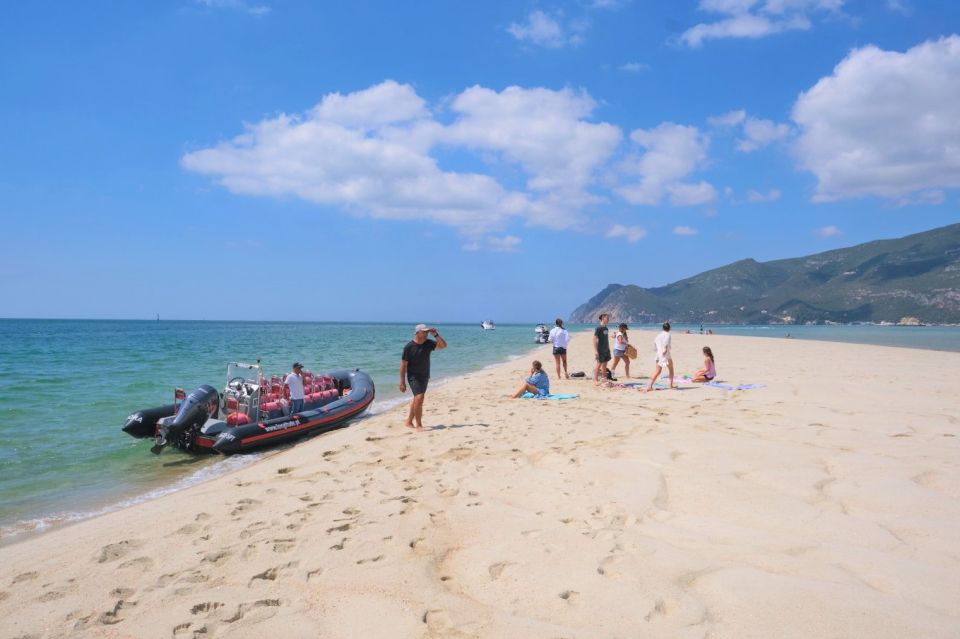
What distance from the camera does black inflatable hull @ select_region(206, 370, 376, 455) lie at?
8.42 metres

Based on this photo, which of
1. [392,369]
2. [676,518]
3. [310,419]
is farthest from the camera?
[392,369]

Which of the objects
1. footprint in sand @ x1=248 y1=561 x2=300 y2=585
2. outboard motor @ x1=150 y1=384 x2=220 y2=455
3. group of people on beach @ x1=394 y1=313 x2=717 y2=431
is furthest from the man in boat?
footprint in sand @ x1=248 y1=561 x2=300 y2=585

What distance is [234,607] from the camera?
2.85 m

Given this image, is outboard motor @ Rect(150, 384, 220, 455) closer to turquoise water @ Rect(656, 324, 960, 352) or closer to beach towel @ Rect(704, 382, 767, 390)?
beach towel @ Rect(704, 382, 767, 390)

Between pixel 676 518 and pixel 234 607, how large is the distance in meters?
2.92

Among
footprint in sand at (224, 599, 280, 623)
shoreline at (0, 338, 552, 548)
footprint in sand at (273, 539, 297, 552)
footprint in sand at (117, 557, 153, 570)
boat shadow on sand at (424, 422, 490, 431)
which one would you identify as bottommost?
shoreline at (0, 338, 552, 548)

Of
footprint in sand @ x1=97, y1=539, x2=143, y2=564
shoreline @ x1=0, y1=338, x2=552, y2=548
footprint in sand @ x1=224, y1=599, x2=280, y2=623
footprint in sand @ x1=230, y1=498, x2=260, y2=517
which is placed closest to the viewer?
footprint in sand @ x1=224, y1=599, x2=280, y2=623

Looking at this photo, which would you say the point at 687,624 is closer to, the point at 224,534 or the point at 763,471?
the point at 763,471

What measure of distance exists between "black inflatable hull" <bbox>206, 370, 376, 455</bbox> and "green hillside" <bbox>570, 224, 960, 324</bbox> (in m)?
130

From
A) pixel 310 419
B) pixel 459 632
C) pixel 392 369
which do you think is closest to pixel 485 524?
pixel 459 632

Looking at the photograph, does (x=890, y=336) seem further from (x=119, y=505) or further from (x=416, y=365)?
(x=119, y=505)

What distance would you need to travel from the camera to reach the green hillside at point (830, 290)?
4454 inches

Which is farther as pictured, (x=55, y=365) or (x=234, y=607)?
(x=55, y=365)

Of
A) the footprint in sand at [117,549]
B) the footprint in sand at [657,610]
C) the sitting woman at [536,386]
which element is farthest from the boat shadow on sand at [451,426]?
the footprint in sand at [657,610]
